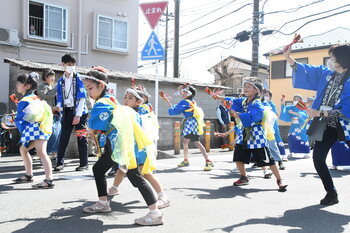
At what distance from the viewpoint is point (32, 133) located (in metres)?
4.90

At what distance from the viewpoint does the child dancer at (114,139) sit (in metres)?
3.40

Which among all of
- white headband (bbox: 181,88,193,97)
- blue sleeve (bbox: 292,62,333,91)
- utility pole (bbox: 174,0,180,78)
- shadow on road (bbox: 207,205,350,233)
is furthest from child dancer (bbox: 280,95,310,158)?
utility pole (bbox: 174,0,180,78)

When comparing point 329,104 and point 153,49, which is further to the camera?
point 153,49

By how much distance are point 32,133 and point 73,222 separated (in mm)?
1880

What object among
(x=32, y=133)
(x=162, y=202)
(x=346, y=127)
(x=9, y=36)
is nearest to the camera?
(x=162, y=202)

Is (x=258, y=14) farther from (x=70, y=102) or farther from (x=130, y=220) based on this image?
(x=130, y=220)

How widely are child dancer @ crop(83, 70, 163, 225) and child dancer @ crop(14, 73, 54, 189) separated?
4.28 feet

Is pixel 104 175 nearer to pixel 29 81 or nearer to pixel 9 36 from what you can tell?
pixel 29 81

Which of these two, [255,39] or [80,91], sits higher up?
[255,39]

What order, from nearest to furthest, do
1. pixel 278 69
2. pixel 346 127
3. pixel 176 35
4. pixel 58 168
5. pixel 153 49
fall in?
pixel 346 127, pixel 58 168, pixel 153 49, pixel 176 35, pixel 278 69

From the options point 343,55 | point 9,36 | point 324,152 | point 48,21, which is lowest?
point 324,152

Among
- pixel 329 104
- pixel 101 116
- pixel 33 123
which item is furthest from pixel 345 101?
pixel 33 123

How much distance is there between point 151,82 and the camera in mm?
12500

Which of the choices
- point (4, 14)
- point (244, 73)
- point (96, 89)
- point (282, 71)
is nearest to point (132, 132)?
point (96, 89)
